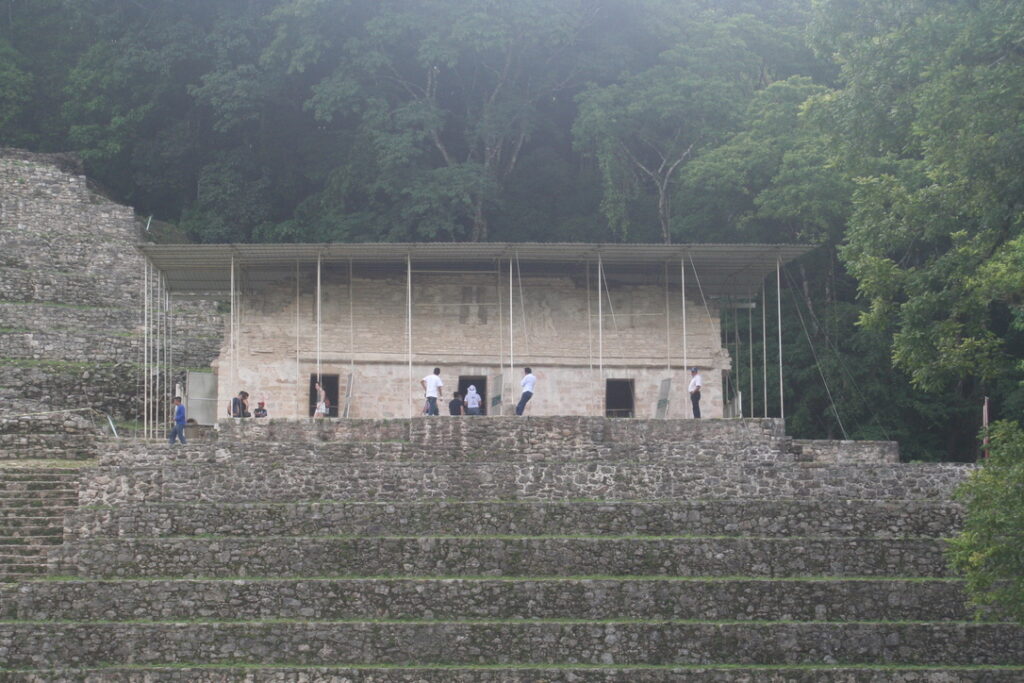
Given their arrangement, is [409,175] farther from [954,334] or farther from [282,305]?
[954,334]

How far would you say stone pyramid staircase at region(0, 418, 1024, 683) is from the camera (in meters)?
19.0

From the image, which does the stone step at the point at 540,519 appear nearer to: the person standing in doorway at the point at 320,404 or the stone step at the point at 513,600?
the stone step at the point at 513,600

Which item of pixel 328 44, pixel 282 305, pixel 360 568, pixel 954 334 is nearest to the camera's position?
pixel 360 568

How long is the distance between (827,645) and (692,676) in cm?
186

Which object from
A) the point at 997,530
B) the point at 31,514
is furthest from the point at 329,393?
the point at 997,530

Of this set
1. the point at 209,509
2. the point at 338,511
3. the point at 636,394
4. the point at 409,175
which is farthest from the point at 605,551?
the point at 409,175

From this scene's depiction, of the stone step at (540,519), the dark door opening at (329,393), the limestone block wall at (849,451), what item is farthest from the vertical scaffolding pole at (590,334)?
the stone step at (540,519)

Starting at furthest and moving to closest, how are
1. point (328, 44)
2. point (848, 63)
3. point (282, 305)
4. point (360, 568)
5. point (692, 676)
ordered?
point (328, 44) < point (282, 305) < point (848, 63) < point (360, 568) < point (692, 676)

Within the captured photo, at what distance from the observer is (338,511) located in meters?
20.9

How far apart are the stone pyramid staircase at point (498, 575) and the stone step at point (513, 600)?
3 cm

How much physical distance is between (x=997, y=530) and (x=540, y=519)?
6262 mm

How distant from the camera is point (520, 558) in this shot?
66.0 ft

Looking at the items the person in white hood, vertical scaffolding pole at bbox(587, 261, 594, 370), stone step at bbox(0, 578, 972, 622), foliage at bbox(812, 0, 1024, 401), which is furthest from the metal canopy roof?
stone step at bbox(0, 578, 972, 622)

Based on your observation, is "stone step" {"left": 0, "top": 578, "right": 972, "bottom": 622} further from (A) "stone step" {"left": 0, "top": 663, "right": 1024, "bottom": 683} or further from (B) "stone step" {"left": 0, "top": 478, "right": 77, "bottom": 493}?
(B) "stone step" {"left": 0, "top": 478, "right": 77, "bottom": 493}
